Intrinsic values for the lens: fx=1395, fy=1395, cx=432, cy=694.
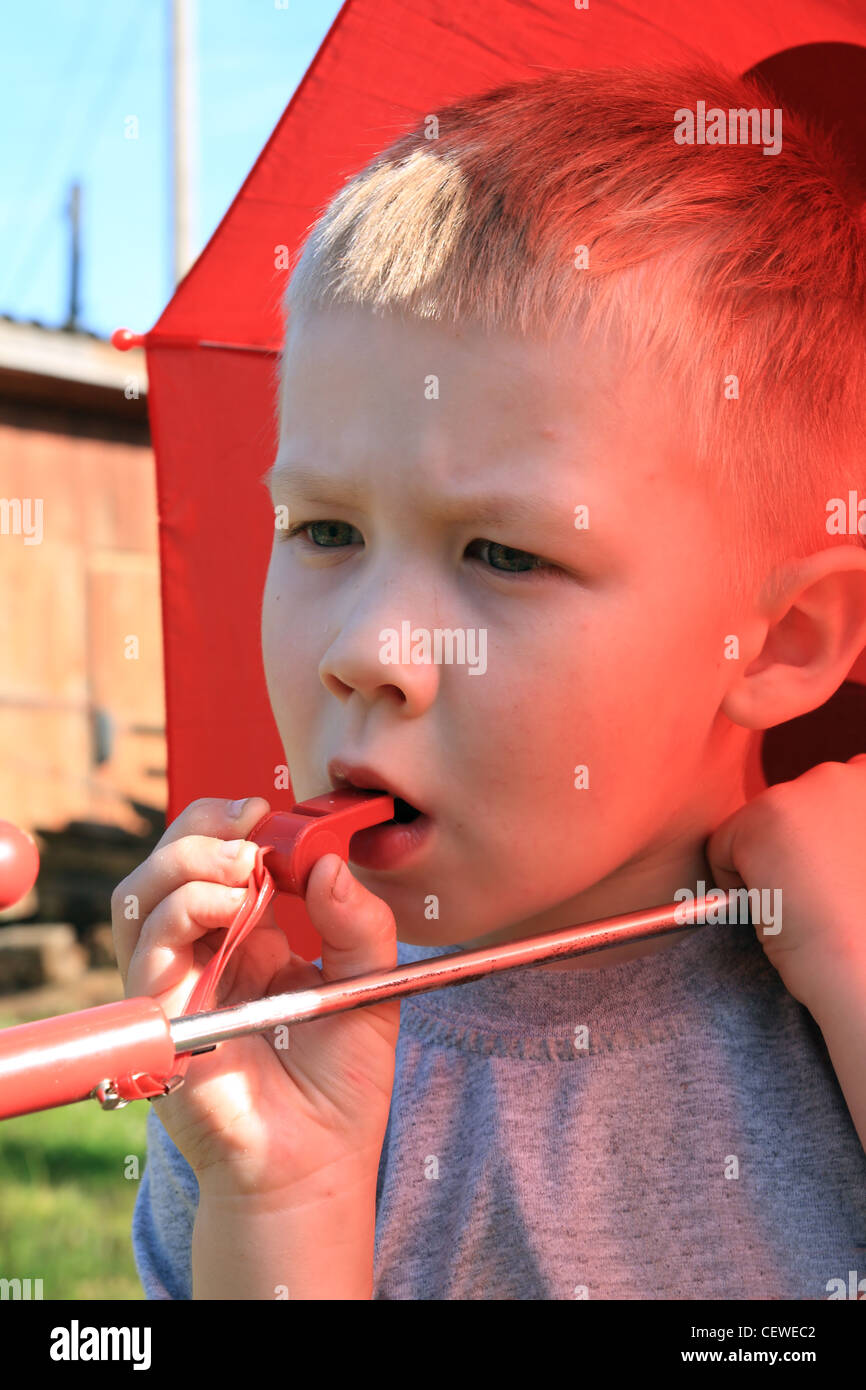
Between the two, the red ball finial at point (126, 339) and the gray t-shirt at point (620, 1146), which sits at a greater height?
the red ball finial at point (126, 339)

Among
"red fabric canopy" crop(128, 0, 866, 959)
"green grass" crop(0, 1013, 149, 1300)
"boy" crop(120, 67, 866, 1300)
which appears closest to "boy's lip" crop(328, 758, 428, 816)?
"boy" crop(120, 67, 866, 1300)

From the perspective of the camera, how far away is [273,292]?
1452 millimetres

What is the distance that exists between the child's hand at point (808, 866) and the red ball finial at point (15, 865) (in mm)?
589

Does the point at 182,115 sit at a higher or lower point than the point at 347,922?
higher

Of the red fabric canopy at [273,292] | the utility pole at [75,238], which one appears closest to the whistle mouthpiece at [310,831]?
the red fabric canopy at [273,292]

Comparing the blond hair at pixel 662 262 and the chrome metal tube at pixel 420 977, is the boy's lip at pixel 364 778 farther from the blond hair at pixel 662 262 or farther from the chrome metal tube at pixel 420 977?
the blond hair at pixel 662 262

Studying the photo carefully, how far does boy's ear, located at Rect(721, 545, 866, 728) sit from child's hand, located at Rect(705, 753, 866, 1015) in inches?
3.0

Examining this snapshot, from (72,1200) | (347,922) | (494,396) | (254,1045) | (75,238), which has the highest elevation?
(75,238)

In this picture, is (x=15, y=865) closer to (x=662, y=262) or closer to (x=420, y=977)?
(x=420, y=977)

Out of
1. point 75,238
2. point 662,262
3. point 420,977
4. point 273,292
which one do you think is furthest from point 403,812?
point 75,238

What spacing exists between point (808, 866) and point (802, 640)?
173mm

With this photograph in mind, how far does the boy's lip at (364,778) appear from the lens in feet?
3.12

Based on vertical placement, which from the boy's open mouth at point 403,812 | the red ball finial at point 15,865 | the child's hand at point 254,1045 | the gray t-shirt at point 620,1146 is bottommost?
the gray t-shirt at point 620,1146

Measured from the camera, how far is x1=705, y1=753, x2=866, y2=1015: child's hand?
3.33 feet
